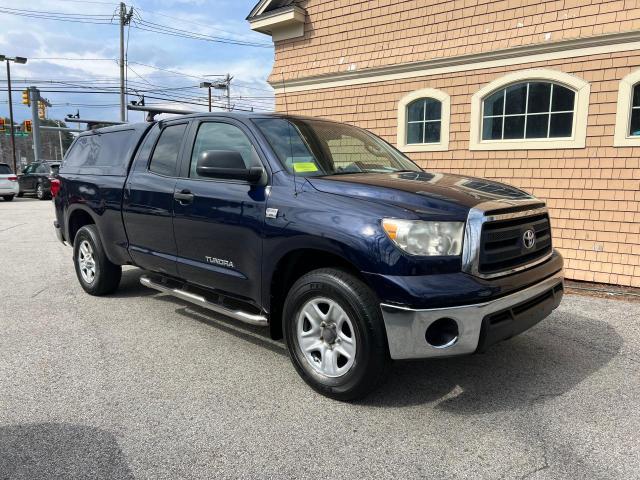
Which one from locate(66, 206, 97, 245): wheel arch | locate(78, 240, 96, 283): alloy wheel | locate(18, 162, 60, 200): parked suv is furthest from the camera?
locate(18, 162, 60, 200): parked suv

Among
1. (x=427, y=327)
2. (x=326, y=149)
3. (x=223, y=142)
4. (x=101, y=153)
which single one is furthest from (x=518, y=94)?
(x=101, y=153)

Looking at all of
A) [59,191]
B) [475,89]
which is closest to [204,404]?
[59,191]

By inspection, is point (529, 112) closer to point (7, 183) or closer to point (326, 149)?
point (326, 149)

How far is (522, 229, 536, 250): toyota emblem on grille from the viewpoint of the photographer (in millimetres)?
3323

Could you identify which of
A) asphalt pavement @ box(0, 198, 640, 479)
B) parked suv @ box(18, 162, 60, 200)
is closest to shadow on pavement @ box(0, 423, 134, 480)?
asphalt pavement @ box(0, 198, 640, 479)

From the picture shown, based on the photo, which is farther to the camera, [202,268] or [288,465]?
[202,268]

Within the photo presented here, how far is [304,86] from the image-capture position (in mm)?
9617

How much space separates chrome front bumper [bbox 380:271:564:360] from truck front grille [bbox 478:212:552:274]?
25 centimetres

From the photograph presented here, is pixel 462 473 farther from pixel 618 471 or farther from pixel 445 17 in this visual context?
pixel 445 17

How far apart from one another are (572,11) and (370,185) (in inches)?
207

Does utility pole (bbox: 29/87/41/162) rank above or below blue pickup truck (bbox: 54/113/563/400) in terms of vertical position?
above

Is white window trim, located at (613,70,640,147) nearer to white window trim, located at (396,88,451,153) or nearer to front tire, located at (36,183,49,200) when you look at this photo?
white window trim, located at (396,88,451,153)

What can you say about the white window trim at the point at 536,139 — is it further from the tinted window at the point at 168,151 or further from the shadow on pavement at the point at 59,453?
the shadow on pavement at the point at 59,453

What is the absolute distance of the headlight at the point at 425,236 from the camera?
2.89 m
